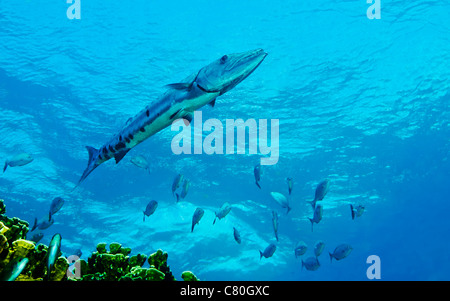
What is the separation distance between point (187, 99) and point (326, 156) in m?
22.6

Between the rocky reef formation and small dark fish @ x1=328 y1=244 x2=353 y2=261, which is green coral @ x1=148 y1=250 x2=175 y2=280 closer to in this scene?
the rocky reef formation

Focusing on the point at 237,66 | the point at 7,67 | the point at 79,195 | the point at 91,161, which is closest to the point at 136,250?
the point at 79,195

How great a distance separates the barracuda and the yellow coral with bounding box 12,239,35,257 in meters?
1.52

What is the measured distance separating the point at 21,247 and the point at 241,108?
17.8m

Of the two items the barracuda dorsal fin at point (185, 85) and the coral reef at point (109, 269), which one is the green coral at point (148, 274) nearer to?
the coral reef at point (109, 269)

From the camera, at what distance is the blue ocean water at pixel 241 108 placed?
1526 cm

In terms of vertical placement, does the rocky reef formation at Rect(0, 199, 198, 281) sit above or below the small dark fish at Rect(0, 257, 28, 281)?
above

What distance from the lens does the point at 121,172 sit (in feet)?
82.5

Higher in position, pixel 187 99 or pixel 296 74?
pixel 296 74

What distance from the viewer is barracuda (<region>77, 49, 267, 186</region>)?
2650 millimetres

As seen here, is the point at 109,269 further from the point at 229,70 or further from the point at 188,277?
the point at 229,70

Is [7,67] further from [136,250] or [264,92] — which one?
[136,250]

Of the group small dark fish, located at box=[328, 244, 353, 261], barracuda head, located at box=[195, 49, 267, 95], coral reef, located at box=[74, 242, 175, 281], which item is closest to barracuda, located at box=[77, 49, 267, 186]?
barracuda head, located at box=[195, 49, 267, 95]

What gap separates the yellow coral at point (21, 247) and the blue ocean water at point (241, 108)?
15.9 ft
